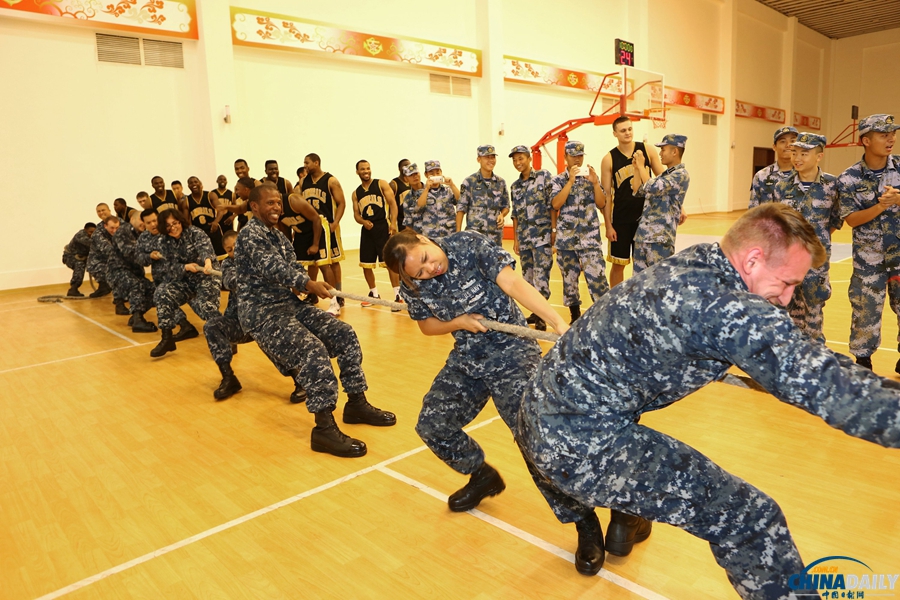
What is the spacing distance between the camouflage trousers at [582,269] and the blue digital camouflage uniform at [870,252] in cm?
203

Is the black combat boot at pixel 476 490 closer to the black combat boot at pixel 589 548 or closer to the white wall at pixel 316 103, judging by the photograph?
the black combat boot at pixel 589 548

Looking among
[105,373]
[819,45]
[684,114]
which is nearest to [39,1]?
[105,373]

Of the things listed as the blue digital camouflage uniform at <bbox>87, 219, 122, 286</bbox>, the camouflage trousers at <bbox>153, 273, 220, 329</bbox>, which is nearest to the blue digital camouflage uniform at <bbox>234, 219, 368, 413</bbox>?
the camouflage trousers at <bbox>153, 273, 220, 329</bbox>

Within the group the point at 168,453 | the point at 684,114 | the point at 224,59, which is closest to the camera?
the point at 168,453

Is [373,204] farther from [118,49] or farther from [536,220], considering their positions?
[118,49]

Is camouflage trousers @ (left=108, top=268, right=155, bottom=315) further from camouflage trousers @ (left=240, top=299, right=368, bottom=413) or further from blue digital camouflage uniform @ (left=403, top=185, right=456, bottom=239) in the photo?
camouflage trousers @ (left=240, top=299, right=368, bottom=413)

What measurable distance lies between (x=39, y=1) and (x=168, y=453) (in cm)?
911

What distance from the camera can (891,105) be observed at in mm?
24422

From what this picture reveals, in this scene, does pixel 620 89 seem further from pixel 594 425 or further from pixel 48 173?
pixel 594 425

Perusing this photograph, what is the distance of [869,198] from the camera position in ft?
12.9

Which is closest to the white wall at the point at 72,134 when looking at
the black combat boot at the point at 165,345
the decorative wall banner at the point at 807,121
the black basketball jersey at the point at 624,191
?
the black combat boot at the point at 165,345

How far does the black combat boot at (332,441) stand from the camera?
3.37m

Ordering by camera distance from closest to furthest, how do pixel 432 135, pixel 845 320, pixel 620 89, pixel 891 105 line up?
pixel 845 320 → pixel 432 135 → pixel 620 89 → pixel 891 105

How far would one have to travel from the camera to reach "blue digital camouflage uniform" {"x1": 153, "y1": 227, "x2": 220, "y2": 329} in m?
5.80
